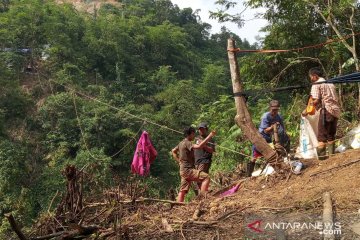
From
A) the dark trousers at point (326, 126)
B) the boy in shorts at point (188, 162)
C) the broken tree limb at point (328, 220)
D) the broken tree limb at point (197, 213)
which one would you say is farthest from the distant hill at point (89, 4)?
the broken tree limb at point (328, 220)

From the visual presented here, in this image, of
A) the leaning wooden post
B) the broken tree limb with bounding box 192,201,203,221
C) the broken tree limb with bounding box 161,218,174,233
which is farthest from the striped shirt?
the broken tree limb with bounding box 161,218,174,233

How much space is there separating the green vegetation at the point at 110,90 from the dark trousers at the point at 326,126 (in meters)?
2.53

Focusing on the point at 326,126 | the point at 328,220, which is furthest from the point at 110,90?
the point at 328,220

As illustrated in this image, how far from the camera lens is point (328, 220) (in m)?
3.39

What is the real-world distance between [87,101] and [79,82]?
2419 mm

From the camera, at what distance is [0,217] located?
15531 mm

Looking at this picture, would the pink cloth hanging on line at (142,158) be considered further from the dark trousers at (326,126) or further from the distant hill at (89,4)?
the distant hill at (89,4)

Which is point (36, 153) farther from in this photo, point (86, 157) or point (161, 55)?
point (161, 55)

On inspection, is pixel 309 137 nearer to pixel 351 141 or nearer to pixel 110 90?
pixel 351 141

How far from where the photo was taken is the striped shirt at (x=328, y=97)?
15.5 ft

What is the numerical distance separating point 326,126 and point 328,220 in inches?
66.9

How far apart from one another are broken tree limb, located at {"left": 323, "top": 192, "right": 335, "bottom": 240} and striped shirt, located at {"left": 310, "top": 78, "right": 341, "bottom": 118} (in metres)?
1.28

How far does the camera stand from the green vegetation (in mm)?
9797

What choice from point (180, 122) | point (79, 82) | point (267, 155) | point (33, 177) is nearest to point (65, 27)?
point (79, 82)
